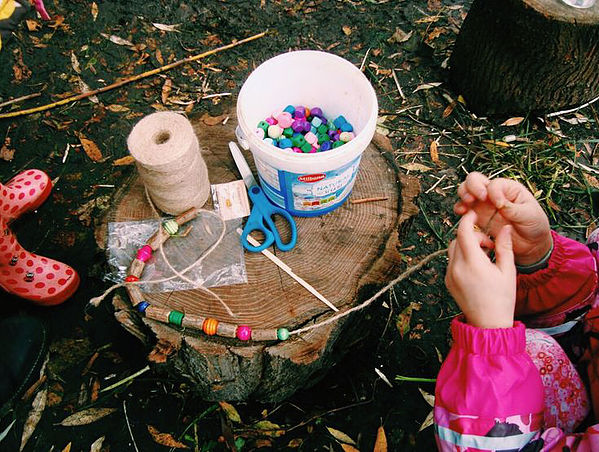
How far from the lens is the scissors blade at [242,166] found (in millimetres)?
1807

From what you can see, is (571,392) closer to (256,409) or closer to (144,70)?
(256,409)

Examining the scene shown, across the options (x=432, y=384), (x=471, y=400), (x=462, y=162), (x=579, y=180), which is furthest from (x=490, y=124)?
(x=471, y=400)

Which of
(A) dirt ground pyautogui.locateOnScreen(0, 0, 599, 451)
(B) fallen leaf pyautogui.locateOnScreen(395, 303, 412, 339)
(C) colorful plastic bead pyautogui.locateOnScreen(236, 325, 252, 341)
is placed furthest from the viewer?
(B) fallen leaf pyautogui.locateOnScreen(395, 303, 412, 339)

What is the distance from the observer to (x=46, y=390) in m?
2.14

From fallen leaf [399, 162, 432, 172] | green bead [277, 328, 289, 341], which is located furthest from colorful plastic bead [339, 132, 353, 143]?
fallen leaf [399, 162, 432, 172]

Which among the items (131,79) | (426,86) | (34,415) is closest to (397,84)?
(426,86)

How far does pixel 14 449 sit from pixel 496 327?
2028 millimetres

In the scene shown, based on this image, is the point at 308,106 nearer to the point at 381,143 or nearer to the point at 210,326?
the point at 381,143

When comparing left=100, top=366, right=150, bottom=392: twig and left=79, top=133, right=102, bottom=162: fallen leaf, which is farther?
left=79, top=133, right=102, bottom=162: fallen leaf

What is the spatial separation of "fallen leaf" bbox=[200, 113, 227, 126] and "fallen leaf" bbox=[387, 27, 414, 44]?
198cm

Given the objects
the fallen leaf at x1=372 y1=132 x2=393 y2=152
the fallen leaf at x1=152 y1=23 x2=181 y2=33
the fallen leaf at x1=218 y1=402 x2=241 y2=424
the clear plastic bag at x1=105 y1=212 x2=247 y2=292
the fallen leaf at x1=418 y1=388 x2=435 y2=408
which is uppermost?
the fallen leaf at x1=372 y1=132 x2=393 y2=152

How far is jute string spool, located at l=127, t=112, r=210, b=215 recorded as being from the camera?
152 cm

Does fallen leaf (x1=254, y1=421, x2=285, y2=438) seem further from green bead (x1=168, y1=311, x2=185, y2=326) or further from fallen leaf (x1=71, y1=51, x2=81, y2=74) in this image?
fallen leaf (x1=71, y1=51, x2=81, y2=74)

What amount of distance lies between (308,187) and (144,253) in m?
→ 0.62
